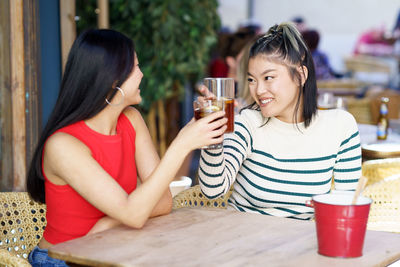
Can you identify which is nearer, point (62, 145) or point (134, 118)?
point (62, 145)

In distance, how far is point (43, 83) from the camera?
3471 mm

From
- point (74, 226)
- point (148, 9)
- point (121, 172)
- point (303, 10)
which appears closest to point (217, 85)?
point (121, 172)

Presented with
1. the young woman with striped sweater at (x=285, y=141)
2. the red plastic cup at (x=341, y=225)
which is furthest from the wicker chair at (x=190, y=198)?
the red plastic cup at (x=341, y=225)

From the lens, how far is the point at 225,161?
201cm

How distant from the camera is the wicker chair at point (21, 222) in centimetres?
199

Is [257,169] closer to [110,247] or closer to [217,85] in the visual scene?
[217,85]

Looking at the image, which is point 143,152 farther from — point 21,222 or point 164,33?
point 164,33

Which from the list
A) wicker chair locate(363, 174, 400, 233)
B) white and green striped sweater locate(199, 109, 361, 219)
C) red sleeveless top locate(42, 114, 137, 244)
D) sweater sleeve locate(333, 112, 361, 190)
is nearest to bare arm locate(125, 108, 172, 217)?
red sleeveless top locate(42, 114, 137, 244)

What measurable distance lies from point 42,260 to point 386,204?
4.25 ft

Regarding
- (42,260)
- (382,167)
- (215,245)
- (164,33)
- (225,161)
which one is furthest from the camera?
(164,33)

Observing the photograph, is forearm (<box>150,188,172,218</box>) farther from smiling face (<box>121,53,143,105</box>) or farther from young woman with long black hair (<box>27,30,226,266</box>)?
smiling face (<box>121,53,143,105</box>)

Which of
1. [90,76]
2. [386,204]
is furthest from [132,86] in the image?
[386,204]

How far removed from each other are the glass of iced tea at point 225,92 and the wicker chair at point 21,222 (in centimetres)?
77

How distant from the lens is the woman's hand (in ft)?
5.42
